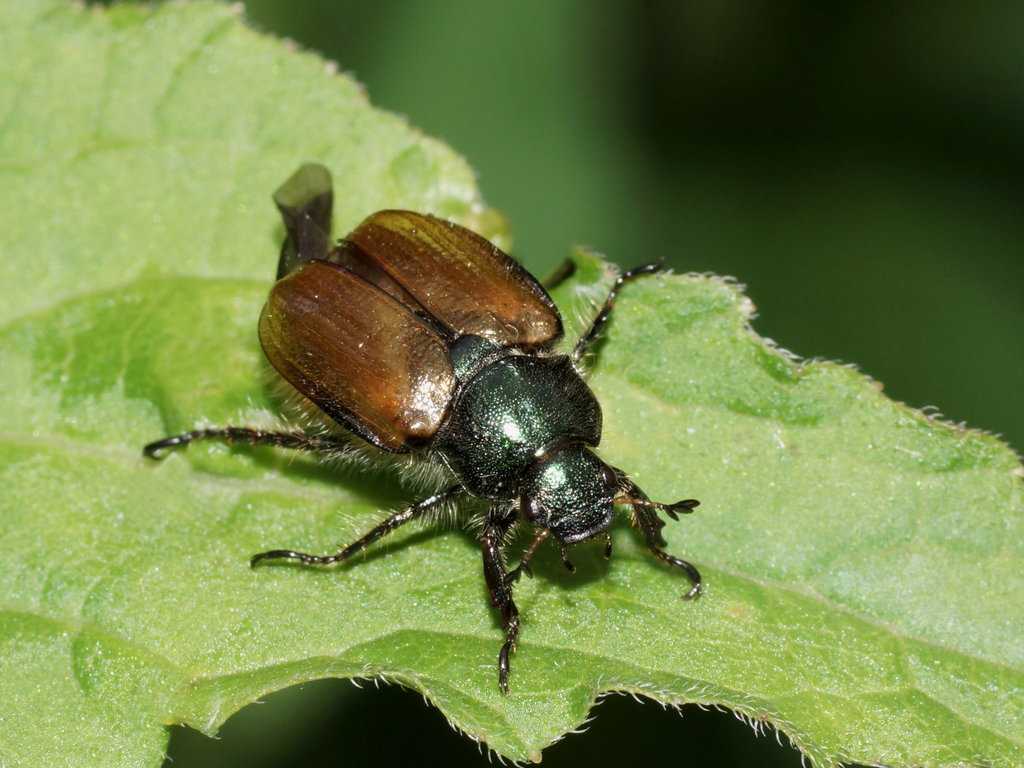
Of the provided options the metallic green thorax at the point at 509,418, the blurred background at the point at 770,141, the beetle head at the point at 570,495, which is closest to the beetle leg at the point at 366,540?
the metallic green thorax at the point at 509,418

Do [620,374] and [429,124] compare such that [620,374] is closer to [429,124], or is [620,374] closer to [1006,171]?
[429,124]

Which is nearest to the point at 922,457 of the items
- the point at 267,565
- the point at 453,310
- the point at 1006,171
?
the point at 453,310

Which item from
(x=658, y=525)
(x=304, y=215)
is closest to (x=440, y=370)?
(x=304, y=215)

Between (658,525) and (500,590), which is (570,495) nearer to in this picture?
(658,525)

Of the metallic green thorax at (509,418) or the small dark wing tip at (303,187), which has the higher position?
the small dark wing tip at (303,187)

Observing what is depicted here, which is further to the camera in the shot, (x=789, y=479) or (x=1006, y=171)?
(x=1006, y=171)

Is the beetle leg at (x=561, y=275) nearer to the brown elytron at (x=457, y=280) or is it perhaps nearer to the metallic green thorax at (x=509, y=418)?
the brown elytron at (x=457, y=280)
